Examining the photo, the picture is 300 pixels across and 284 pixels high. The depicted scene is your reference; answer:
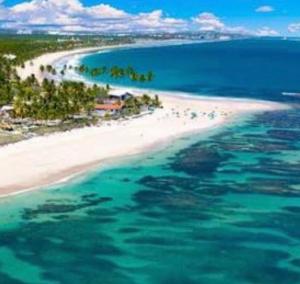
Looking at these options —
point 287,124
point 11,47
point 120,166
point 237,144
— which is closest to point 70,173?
point 120,166

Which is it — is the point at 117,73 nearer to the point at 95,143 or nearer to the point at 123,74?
the point at 123,74

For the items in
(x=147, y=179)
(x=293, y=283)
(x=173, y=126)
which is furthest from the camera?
(x=173, y=126)

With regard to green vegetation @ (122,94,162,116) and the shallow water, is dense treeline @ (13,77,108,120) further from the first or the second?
the shallow water

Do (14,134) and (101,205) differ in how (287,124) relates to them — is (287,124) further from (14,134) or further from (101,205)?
(101,205)

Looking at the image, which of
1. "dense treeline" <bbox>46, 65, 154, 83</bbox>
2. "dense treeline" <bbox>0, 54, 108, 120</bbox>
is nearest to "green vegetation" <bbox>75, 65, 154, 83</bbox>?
"dense treeline" <bbox>46, 65, 154, 83</bbox>

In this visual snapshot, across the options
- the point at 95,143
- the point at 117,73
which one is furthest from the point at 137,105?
the point at 117,73

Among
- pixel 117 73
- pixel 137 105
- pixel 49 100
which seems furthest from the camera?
pixel 117 73

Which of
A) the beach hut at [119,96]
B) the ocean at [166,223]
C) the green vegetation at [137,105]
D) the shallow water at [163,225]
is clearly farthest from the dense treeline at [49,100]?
the shallow water at [163,225]
